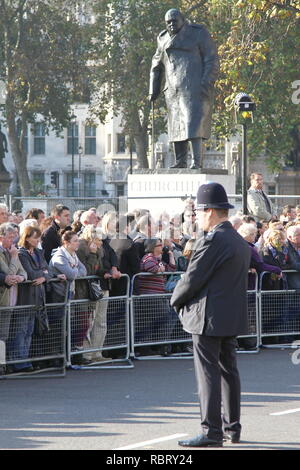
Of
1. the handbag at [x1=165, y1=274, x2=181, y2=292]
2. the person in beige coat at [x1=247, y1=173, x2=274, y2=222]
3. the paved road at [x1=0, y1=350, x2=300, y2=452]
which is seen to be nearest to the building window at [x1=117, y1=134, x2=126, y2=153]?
the person in beige coat at [x1=247, y1=173, x2=274, y2=222]

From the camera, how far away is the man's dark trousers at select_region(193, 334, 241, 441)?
9109 mm

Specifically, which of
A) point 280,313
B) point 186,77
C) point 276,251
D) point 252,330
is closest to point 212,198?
point 252,330

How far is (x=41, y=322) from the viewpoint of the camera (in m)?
13.2

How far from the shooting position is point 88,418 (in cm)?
1042

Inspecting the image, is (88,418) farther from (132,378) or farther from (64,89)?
(64,89)

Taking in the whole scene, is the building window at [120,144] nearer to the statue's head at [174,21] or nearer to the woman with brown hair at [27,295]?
the statue's head at [174,21]

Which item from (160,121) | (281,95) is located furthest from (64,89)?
(281,95)

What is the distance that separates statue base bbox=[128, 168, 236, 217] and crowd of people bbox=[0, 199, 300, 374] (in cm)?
296

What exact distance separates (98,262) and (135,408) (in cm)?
369

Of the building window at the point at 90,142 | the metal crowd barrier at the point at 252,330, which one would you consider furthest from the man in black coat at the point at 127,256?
the building window at the point at 90,142

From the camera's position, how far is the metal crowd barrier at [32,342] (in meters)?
13.0

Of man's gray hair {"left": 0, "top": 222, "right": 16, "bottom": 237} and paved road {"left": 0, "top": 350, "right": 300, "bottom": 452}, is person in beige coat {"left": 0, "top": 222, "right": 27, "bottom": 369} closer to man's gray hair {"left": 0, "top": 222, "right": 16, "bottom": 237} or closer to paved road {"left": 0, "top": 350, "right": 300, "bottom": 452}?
man's gray hair {"left": 0, "top": 222, "right": 16, "bottom": 237}

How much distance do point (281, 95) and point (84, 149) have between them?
4860 cm

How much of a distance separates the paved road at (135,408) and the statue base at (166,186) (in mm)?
6513
